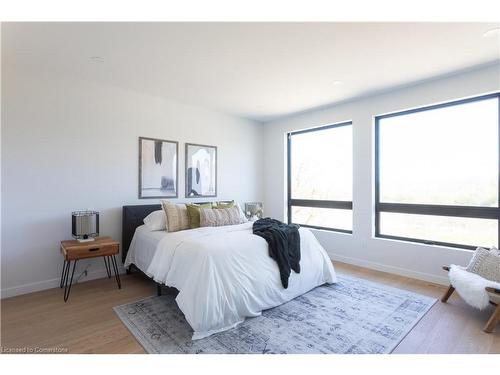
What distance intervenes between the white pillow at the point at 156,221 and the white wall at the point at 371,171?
256 cm

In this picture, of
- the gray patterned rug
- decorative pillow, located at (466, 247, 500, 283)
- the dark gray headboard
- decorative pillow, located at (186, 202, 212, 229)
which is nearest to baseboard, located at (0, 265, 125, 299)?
the dark gray headboard

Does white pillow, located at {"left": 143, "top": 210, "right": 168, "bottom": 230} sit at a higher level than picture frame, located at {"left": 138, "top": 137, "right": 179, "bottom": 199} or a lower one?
lower

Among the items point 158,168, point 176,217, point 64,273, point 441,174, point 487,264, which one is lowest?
point 64,273

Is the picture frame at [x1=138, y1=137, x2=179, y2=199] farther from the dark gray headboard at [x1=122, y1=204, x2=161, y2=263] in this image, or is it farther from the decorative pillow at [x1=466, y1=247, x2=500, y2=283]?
the decorative pillow at [x1=466, y1=247, x2=500, y2=283]

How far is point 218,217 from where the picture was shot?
11.4ft

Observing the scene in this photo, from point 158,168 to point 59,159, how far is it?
1.24 metres

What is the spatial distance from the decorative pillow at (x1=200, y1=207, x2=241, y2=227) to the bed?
20cm

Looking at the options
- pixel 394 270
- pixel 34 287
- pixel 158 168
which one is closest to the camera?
pixel 34 287

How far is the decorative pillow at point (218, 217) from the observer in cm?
338

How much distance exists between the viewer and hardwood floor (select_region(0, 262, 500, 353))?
197 centimetres

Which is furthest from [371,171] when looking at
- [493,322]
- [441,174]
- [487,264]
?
[493,322]

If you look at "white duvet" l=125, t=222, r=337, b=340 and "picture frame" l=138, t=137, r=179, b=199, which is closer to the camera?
"white duvet" l=125, t=222, r=337, b=340

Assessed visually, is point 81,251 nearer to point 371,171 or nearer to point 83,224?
point 83,224

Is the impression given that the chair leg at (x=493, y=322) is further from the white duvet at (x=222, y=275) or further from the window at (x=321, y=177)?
the window at (x=321, y=177)
